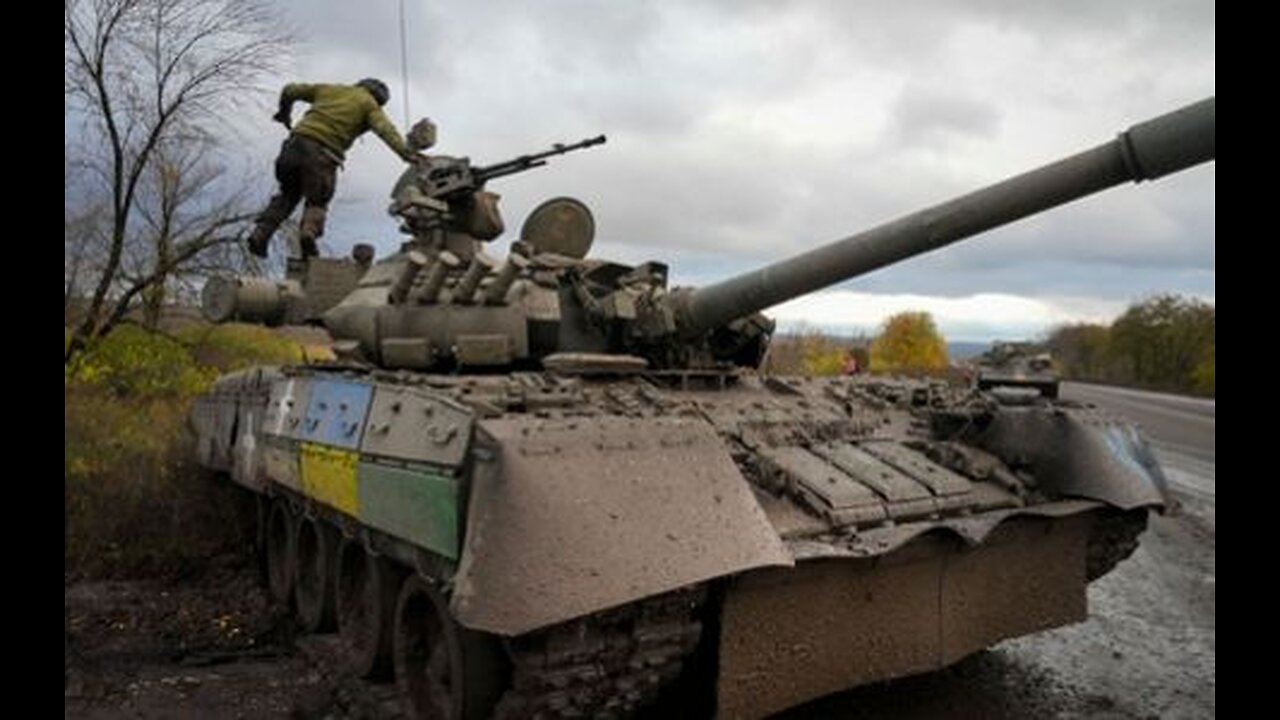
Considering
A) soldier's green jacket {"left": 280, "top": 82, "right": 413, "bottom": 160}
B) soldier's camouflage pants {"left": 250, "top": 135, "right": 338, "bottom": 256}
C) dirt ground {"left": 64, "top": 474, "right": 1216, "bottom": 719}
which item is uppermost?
soldier's green jacket {"left": 280, "top": 82, "right": 413, "bottom": 160}

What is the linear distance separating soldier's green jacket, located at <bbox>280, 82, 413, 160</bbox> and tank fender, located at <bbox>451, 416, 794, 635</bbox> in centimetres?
484

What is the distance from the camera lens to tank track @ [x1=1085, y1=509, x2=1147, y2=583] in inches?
281

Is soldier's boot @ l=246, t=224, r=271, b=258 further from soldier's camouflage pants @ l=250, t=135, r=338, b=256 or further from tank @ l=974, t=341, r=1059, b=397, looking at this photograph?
tank @ l=974, t=341, r=1059, b=397

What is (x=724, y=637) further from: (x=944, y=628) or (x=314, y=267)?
(x=314, y=267)

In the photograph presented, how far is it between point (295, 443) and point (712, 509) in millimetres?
3439

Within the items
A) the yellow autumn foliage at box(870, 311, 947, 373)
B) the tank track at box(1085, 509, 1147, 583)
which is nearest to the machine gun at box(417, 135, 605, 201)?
the tank track at box(1085, 509, 1147, 583)

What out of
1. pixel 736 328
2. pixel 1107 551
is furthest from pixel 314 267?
pixel 1107 551

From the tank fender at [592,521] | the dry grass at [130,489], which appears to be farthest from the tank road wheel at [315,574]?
the tank fender at [592,521]

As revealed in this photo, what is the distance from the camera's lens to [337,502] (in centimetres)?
638

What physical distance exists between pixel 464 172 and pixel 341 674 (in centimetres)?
351

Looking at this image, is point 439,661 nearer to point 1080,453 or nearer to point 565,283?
point 565,283

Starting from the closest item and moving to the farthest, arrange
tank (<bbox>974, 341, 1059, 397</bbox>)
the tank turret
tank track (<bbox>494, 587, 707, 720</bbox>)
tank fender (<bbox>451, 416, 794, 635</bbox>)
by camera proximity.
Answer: tank fender (<bbox>451, 416, 794, 635</bbox>)
tank track (<bbox>494, 587, 707, 720</bbox>)
the tank turret
tank (<bbox>974, 341, 1059, 397</bbox>)

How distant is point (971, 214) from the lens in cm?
554

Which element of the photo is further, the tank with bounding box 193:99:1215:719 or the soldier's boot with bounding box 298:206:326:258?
the soldier's boot with bounding box 298:206:326:258
